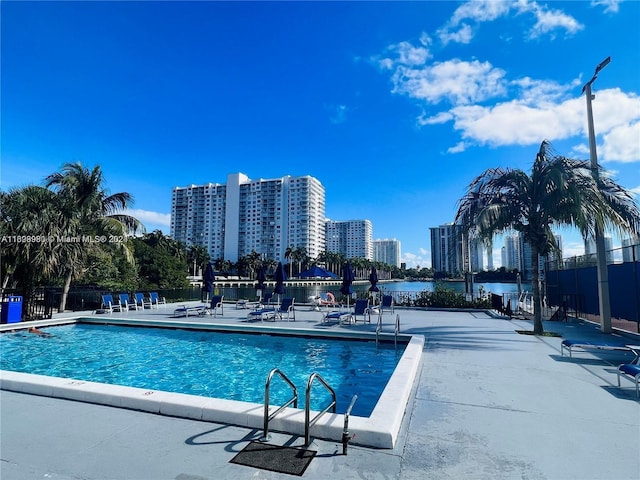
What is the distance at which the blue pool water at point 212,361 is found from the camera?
6.52m

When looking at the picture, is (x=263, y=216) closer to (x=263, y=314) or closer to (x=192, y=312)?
(x=192, y=312)

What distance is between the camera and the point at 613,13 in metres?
8.59

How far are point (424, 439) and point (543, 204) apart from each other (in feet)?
30.1

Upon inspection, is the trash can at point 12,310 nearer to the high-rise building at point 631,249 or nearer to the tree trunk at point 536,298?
the tree trunk at point 536,298

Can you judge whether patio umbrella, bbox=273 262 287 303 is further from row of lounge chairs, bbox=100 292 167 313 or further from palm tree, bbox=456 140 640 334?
palm tree, bbox=456 140 640 334

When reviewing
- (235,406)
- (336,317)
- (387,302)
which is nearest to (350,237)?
(387,302)

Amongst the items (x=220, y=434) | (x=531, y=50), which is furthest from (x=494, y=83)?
(x=220, y=434)

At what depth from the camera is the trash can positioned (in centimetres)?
1201

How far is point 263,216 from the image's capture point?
130500 mm

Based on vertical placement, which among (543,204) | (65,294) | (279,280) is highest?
(543,204)

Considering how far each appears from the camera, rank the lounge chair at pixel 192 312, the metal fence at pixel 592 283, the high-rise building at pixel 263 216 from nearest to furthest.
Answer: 1. the metal fence at pixel 592 283
2. the lounge chair at pixel 192 312
3. the high-rise building at pixel 263 216

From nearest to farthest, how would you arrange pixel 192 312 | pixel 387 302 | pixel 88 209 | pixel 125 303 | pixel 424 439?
1. pixel 424 439
2. pixel 192 312
3. pixel 387 302
4. pixel 88 209
5. pixel 125 303

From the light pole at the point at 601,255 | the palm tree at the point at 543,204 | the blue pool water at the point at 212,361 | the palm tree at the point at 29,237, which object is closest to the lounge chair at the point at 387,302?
the palm tree at the point at 543,204

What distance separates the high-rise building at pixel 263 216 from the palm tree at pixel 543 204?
389 ft
